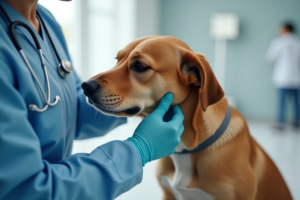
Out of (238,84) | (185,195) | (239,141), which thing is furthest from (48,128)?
(238,84)

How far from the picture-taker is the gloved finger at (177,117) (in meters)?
0.81

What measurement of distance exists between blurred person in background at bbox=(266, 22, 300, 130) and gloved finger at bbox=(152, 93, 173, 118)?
4062 mm

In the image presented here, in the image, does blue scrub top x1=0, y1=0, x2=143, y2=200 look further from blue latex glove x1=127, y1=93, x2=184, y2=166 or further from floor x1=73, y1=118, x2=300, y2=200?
floor x1=73, y1=118, x2=300, y2=200

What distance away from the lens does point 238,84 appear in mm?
5348

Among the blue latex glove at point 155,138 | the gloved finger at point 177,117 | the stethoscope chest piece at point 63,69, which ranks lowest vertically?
the blue latex glove at point 155,138

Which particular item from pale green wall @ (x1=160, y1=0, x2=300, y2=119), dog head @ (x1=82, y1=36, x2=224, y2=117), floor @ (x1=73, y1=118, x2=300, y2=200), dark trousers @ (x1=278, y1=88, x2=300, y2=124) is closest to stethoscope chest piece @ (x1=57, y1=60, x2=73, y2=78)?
dog head @ (x1=82, y1=36, x2=224, y2=117)

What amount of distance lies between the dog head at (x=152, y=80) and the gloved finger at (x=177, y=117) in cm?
2

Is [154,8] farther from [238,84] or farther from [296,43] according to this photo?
[296,43]

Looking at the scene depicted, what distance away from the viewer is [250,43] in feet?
17.0

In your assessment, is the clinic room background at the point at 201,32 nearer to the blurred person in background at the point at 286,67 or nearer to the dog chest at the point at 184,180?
the blurred person in background at the point at 286,67

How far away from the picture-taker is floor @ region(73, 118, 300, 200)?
6.56 ft

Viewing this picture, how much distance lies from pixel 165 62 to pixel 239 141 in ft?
1.33

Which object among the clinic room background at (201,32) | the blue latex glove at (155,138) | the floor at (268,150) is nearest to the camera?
the blue latex glove at (155,138)

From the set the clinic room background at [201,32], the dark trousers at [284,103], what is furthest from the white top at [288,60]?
the clinic room background at [201,32]
